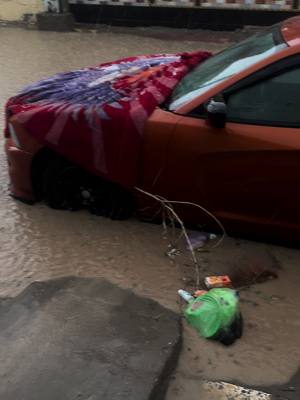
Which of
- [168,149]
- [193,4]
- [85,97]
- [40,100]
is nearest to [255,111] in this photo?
[168,149]

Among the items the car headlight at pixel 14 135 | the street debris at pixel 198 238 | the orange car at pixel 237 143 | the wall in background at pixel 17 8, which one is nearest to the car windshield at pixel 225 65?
the orange car at pixel 237 143

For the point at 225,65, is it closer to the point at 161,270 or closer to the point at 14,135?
the point at 161,270

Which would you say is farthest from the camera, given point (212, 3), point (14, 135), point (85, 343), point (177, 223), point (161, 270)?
point (212, 3)

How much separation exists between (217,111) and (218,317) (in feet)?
4.20

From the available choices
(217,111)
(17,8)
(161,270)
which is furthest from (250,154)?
(17,8)

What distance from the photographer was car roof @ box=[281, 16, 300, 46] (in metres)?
3.79

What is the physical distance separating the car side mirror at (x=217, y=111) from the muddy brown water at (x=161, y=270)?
0.91 meters

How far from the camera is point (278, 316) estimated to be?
3.40 m

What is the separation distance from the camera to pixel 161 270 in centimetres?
384

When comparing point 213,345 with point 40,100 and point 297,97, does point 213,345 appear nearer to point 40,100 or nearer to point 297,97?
point 297,97

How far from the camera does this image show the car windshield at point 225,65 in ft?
12.7

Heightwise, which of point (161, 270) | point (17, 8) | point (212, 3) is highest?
point (212, 3)

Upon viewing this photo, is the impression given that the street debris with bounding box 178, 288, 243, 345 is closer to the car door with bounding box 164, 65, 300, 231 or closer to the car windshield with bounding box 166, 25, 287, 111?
the car door with bounding box 164, 65, 300, 231

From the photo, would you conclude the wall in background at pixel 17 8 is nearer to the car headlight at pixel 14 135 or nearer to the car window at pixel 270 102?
the car headlight at pixel 14 135
